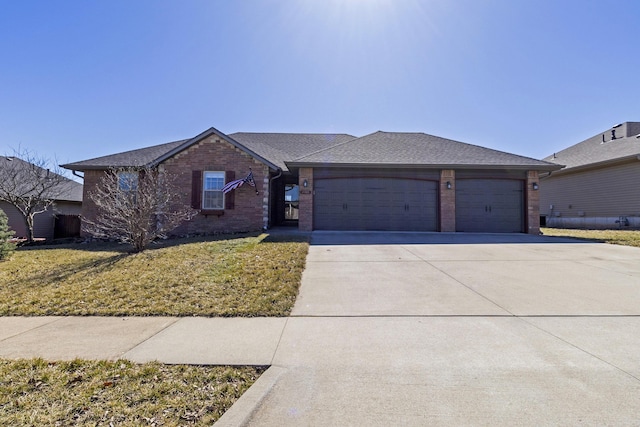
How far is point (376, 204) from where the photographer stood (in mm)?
13836

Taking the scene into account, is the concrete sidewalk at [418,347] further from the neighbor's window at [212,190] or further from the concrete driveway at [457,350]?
the neighbor's window at [212,190]

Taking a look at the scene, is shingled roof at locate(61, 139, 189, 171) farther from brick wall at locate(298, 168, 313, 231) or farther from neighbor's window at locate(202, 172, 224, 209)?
brick wall at locate(298, 168, 313, 231)

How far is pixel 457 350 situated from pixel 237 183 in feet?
37.0

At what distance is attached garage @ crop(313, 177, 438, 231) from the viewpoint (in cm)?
1377

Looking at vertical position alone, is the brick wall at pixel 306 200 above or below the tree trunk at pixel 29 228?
above

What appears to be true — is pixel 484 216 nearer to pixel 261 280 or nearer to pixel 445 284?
pixel 445 284

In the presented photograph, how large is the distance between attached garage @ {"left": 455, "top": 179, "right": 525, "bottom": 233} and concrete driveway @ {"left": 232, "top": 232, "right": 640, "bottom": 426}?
7.09 metres

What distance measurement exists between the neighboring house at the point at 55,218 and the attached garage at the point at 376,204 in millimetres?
12706

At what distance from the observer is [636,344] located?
3371 mm

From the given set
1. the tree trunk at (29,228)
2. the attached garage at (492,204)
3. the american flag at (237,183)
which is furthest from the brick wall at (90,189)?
the attached garage at (492,204)

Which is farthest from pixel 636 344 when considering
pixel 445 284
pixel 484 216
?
pixel 484 216

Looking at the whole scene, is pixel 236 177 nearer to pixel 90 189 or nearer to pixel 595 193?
pixel 90 189

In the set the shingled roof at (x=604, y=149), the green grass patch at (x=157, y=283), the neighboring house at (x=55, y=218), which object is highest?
the shingled roof at (x=604, y=149)

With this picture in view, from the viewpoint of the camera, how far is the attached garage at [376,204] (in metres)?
13.8
